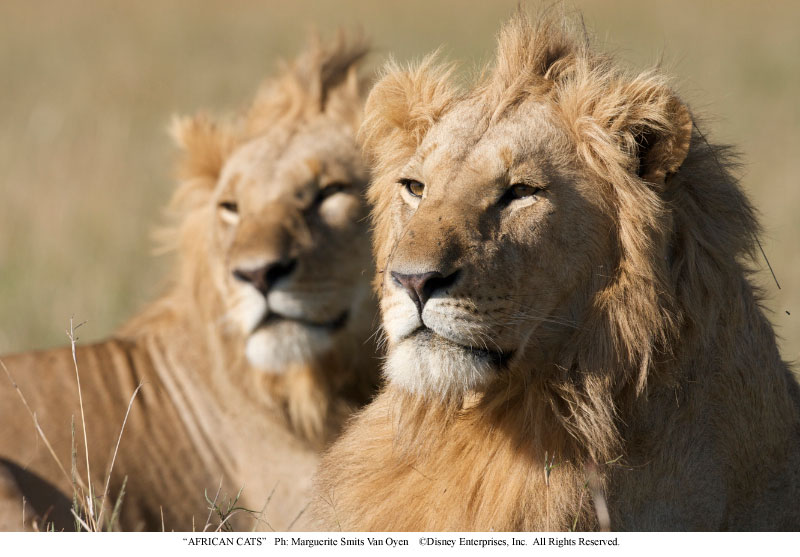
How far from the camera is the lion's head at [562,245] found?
113 inches

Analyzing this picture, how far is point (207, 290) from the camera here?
5156mm

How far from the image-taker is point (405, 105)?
11.7 ft

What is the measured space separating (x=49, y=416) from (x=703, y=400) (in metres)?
3.02

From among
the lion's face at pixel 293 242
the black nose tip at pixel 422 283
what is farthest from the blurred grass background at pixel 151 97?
the black nose tip at pixel 422 283

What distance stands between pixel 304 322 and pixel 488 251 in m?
1.81

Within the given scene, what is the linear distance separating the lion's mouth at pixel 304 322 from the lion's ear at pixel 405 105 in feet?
3.58

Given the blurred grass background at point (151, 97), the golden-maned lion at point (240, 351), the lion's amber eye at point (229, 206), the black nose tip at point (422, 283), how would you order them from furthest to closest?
the blurred grass background at point (151, 97)
the lion's amber eye at point (229, 206)
the golden-maned lion at point (240, 351)
the black nose tip at point (422, 283)

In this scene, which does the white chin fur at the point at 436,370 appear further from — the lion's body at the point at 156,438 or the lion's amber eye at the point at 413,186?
the lion's body at the point at 156,438

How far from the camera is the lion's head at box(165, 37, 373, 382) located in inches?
180

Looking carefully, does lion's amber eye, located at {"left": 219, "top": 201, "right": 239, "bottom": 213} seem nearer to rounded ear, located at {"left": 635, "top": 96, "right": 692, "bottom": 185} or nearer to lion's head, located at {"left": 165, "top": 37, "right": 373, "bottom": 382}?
lion's head, located at {"left": 165, "top": 37, "right": 373, "bottom": 382}

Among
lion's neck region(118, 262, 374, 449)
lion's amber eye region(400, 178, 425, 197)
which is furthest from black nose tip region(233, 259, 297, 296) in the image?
lion's amber eye region(400, 178, 425, 197)
